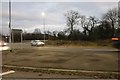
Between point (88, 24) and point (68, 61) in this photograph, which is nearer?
point (68, 61)

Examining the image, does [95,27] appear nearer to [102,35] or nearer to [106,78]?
[102,35]

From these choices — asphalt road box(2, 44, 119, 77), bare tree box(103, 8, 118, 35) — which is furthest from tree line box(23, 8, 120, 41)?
asphalt road box(2, 44, 119, 77)

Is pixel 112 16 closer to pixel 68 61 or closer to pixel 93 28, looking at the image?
pixel 93 28

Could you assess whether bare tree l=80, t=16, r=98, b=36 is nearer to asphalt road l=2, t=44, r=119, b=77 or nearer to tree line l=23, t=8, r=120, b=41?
tree line l=23, t=8, r=120, b=41

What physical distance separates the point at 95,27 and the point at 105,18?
167 inches

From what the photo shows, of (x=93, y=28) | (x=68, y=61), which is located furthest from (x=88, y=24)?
(x=68, y=61)

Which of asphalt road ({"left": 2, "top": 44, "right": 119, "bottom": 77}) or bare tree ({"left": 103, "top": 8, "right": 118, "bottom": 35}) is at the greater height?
bare tree ({"left": 103, "top": 8, "right": 118, "bottom": 35})

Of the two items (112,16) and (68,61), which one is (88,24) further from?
(68,61)

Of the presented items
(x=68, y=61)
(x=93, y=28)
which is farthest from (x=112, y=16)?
(x=68, y=61)

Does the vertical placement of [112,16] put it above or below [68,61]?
above

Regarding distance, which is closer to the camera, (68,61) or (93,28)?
(68,61)

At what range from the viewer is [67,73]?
8.49 meters

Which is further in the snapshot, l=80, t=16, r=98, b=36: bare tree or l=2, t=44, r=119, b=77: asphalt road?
l=80, t=16, r=98, b=36: bare tree

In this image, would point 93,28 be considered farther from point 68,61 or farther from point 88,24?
point 68,61
